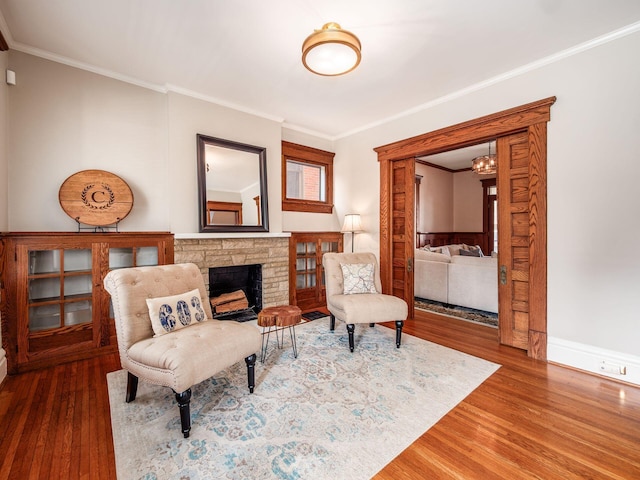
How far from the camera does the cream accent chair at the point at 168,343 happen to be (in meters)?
1.71

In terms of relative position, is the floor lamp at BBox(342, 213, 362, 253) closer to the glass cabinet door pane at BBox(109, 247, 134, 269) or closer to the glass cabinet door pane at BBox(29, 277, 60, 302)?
the glass cabinet door pane at BBox(109, 247, 134, 269)

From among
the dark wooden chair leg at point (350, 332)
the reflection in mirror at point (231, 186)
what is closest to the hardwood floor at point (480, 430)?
the dark wooden chair leg at point (350, 332)

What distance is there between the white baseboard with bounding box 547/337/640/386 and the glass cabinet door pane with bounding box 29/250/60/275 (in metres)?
4.61

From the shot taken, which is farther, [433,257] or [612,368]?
[433,257]

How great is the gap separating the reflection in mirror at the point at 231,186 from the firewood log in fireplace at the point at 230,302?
911mm

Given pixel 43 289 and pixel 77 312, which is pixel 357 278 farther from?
pixel 43 289

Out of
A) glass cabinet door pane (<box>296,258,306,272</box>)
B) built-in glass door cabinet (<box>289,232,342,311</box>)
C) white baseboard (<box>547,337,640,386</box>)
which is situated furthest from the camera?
glass cabinet door pane (<box>296,258,306,272</box>)

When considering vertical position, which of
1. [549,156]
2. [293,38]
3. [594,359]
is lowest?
[594,359]

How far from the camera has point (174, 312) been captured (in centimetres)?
214

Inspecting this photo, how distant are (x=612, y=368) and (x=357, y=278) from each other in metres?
2.28

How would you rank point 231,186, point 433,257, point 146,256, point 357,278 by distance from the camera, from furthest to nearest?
point 433,257
point 231,186
point 357,278
point 146,256

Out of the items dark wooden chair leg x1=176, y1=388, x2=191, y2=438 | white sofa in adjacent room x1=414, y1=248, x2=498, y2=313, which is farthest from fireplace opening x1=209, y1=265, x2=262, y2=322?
white sofa in adjacent room x1=414, y1=248, x2=498, y2=313

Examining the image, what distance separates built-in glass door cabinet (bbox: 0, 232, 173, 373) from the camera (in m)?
2.45

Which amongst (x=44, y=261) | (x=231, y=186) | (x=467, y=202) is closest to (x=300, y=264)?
(x=231, y=186)
